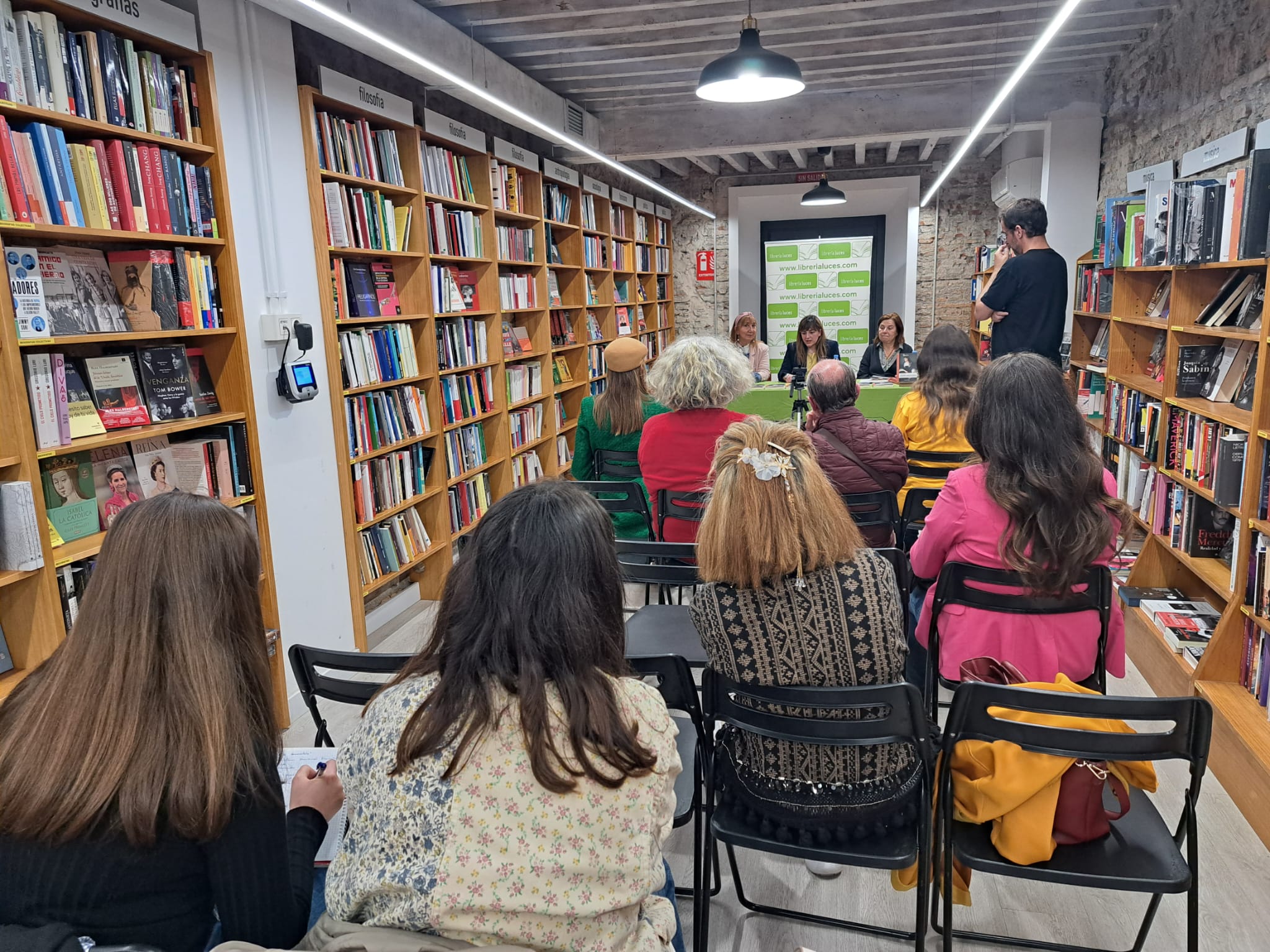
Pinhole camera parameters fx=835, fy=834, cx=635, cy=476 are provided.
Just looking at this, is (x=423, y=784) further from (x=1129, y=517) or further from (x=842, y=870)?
(x=1129, y=517)

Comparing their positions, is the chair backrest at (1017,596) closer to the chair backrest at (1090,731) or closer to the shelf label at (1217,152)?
the chair backrest at (1090,731)

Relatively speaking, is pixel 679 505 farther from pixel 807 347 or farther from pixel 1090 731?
pixel 807 347

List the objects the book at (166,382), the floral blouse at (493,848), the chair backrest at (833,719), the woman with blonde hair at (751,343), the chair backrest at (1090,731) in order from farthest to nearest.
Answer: the woman with blonde hair at (751,343) → the book at (166,382) → the chair backrest at (833,719) → the chair backrest at (1090,731) → the floral blouse at (493,848)

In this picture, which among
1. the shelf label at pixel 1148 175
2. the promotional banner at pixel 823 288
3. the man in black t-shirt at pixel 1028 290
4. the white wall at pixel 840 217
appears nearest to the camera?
the man in black t-shirt at pixel 1028 290

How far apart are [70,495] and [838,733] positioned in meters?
2.38

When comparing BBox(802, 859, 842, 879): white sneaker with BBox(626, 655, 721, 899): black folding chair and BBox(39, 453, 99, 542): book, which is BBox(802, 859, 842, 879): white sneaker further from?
BBox(39, 453, 99, 542): book

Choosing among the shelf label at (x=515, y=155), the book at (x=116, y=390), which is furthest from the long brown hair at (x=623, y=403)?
the shelf label at (x=515, y=155)

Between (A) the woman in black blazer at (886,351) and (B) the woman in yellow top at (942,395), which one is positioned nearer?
(B) the woman in yellow top at (942,395)

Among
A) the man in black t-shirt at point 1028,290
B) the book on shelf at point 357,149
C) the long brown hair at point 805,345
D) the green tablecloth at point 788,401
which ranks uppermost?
the book on shelf at point 357,149

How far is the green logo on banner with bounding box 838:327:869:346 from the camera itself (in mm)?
11086

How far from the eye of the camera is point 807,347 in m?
7.23

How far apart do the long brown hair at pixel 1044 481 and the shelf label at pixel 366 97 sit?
3.07 m

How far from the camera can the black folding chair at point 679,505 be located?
11.0ft

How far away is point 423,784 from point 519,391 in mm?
5055
